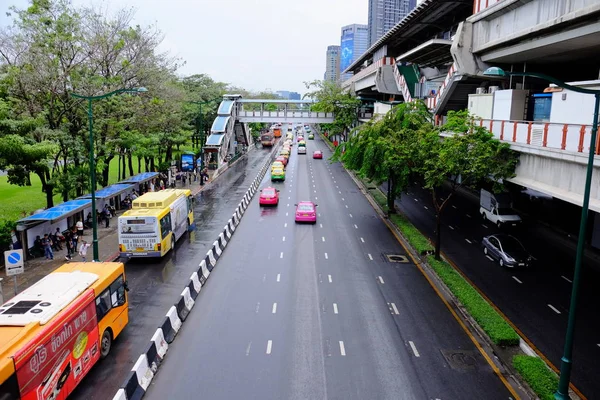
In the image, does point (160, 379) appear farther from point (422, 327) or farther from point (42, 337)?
point (422, 327)

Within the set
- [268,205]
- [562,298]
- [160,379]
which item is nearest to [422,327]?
[562,298]

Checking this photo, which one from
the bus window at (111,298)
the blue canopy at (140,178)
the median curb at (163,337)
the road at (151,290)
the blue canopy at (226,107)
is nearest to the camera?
the median curb at (163,337)

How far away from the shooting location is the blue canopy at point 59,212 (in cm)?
2442

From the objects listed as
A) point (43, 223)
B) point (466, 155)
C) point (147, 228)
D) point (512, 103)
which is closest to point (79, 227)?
point (43, 223)

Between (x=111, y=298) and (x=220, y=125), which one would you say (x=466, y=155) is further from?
(x=220, y=125)

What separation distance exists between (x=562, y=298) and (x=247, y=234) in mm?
17693

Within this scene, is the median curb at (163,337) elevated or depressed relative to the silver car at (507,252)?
depressed

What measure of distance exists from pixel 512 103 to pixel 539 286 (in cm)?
933

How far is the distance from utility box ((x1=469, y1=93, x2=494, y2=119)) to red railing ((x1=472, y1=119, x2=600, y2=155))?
117 inches

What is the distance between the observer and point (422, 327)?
16828 mm

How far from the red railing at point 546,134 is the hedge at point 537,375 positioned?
6536 mm

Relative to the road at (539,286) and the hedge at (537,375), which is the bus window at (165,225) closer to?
the road at (539,286)

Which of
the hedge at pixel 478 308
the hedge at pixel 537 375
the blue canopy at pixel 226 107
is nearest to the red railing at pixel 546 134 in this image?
the hedge at pixel 478 308

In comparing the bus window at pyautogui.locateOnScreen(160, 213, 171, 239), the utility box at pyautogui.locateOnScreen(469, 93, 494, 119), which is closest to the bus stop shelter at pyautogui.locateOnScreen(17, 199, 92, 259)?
the bus window at pyautogui.locateOnScreen(160, 213, 171, 239)
